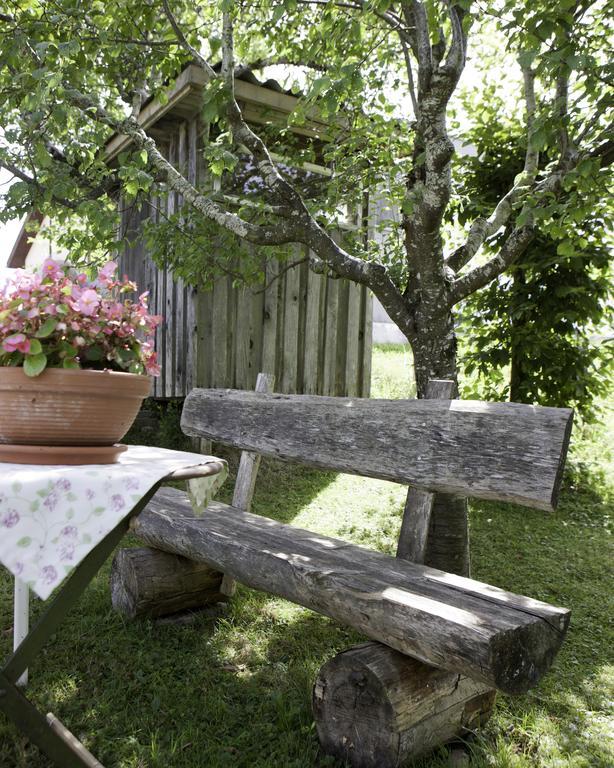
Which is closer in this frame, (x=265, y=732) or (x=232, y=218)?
(x=265, y=732)

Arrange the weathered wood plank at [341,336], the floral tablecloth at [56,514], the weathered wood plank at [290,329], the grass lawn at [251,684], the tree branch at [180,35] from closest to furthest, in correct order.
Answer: the floral tablecloth at [56,514], the grass lawn at [251,684], the tree branch at [180,35], the weathered wood plank at [290,329], the weathered wood plank at [341,336]

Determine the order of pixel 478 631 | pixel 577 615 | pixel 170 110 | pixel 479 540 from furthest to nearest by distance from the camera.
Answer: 1. pixel 170 110
2. pixel 479 540
3. pixel 577 615
4. pixel 478 631

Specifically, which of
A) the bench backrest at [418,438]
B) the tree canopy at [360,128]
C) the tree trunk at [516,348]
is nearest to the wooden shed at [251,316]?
the tree canopy at [360,128]

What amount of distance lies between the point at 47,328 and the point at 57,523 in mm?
542

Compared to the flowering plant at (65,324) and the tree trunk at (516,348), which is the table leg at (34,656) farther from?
the tree trunk at (516,348)

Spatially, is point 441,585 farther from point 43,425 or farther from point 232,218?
point 232,218

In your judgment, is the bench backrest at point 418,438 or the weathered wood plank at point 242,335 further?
the weathered wood plank at point 242,335

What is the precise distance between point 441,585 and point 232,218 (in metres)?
2.78

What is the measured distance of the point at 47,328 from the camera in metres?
1.80

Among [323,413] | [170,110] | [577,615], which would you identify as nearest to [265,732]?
[323,413]

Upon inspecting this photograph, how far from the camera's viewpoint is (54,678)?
2738 mm

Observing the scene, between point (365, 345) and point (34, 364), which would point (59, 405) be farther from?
point (365, 345)

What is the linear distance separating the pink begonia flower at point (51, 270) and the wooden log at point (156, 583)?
1770 mm

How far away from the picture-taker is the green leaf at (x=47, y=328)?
1.79 m
